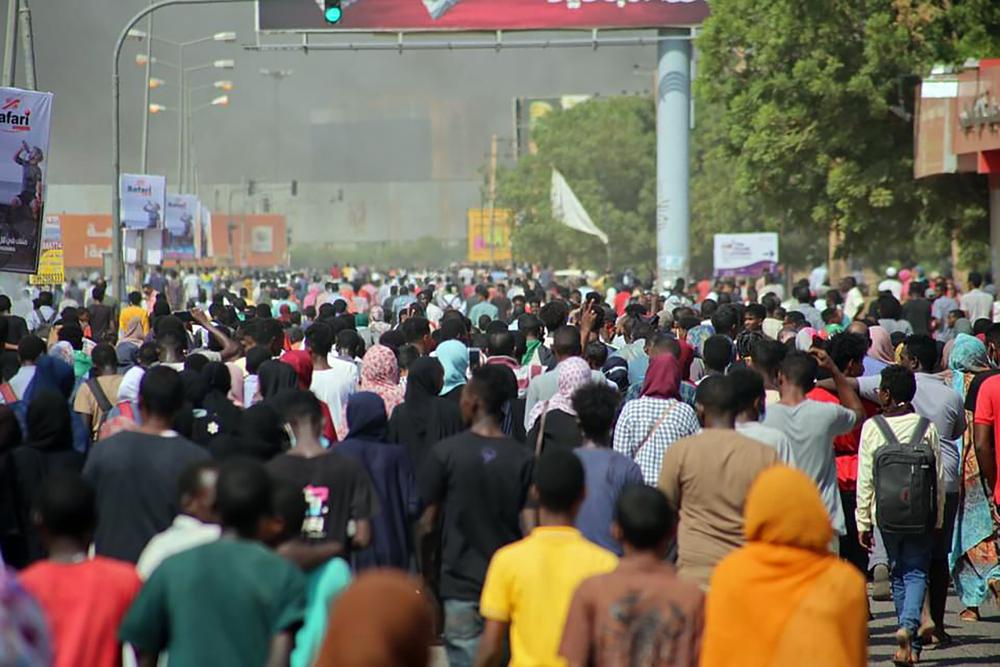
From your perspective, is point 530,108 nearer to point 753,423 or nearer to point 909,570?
point 909,570

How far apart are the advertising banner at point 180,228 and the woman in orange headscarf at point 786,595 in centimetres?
3269

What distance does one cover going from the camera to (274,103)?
15175 centimetres

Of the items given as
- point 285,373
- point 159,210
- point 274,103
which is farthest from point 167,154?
point 285,373

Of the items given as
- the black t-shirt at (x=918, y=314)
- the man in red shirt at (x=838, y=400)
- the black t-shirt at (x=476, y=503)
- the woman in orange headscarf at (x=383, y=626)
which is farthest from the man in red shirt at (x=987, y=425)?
the black t-shirt at (x=918, y=314)

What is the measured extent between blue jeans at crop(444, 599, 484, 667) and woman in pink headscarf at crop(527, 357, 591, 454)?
64.8 inches

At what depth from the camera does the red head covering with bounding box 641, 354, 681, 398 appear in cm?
780

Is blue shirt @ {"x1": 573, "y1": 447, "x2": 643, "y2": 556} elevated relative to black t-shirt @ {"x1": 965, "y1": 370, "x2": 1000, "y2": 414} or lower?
lower

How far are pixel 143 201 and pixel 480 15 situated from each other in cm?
1070

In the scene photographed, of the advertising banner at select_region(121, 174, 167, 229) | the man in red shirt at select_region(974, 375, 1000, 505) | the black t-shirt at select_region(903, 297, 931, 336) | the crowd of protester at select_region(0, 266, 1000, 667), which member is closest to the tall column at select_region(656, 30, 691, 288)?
the advertising banner at select_region(121, 174, 167, 229)

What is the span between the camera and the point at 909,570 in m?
8.55

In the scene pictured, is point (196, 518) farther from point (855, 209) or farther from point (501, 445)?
point (855, 209)

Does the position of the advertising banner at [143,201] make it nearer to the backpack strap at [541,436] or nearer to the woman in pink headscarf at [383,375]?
the woman in pink headscarf at [383,375]

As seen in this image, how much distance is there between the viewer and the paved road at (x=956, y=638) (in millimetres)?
8797

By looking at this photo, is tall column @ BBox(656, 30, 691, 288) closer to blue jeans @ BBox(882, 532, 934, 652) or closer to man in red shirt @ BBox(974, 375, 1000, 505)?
man in red shirt @ BBox(974, 375, 1000, 505)
